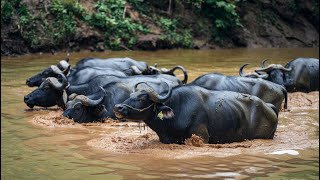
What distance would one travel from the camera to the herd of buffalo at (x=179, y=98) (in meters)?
8.48

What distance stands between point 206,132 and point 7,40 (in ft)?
58.2

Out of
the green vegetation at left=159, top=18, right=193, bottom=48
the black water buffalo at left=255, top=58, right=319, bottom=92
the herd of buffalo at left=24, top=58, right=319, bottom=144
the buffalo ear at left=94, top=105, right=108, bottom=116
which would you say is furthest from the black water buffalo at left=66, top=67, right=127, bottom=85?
the green vegetation at left=159, top=18, right=193, bottom=48

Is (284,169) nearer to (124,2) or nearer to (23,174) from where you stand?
(23,174)

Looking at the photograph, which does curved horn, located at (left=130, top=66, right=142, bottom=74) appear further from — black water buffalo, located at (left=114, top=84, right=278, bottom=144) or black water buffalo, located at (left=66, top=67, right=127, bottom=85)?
black water buffalo, located at (left=114, top=84, right=278, bottom=144)

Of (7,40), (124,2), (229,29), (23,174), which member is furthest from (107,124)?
(229,29)

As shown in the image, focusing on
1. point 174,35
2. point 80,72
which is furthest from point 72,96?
point 174,35

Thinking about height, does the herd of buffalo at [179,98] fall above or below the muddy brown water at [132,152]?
above

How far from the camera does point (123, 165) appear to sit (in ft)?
23.8

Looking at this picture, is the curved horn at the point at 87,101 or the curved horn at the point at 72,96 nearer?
the curved horn at the point at 87,101

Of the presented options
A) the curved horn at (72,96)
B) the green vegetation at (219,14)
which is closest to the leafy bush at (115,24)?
the green vegetation at (219,14)

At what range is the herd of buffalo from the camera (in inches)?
334


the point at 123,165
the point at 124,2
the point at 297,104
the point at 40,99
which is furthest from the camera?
the point at 124,2

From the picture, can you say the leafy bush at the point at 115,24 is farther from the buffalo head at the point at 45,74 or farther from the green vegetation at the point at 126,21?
the buffalo head at the point at 45,74

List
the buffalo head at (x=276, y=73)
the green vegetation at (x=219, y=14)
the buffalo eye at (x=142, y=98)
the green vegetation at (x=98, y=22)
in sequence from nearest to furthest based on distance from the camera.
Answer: the buffalo eye at (x=142, y=98) → the buffalo head at (x=276, y=73) → the green vegetation at (x=98, y=22) → the green vegetation at (x=219, y=14)
